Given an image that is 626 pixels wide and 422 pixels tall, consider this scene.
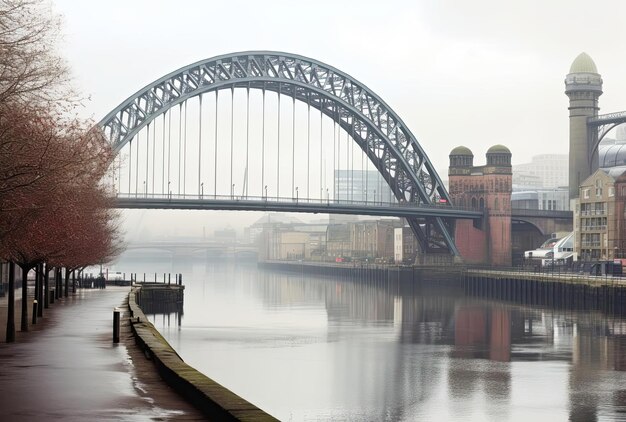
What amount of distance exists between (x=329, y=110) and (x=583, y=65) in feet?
148

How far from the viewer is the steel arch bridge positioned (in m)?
108

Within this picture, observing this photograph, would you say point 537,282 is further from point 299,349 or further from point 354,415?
point 354,415

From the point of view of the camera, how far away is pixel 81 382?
69.5ft

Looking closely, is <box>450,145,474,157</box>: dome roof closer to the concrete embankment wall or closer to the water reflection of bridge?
the water reflection of bridge

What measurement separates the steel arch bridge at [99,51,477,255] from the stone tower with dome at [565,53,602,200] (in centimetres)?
2224

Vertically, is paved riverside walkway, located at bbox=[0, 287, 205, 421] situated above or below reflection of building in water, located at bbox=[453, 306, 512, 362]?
above

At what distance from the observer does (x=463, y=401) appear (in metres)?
34.7

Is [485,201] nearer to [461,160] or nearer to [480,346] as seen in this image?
[461,160]

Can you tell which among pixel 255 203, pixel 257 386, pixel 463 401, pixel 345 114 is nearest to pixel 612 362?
pixel 463 401

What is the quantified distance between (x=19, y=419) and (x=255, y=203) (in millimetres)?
90008

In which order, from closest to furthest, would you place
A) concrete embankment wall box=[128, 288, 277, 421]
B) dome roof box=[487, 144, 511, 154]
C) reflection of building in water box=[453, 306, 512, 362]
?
concrete embankment wall box=[128, 288, 277, 421] < reflection of building in water box=[453, 306, 512, 362] < dome roof box=[487, 144, 511, 154]

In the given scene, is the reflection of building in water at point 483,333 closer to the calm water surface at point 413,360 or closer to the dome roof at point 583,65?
the calm water surface at point 413,360

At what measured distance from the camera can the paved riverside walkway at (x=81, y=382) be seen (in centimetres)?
1725

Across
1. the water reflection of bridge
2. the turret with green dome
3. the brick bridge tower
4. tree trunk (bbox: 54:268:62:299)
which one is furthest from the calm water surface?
the turret with green dome
